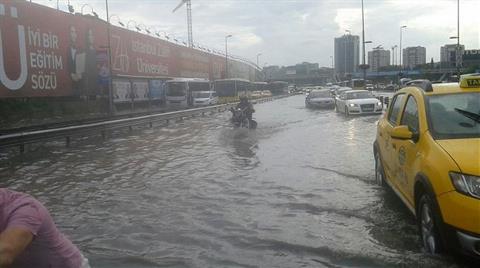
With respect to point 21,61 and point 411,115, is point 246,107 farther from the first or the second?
point 21,61

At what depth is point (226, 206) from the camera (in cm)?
802

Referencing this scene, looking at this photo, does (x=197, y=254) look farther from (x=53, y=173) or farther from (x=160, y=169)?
(x=53, y=173)

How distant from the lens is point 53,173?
1187cm

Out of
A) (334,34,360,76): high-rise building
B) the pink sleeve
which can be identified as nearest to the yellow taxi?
the pink sleeve

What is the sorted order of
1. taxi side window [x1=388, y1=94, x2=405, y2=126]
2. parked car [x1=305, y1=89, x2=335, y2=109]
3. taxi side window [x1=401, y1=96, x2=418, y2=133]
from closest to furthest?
1. taxi side window [x1=401, y1=96, x2=418, y2=133]
2. taxi side window [x1=388, y1=94, x2=405, y2=126]
3. parked car [x1=305, y1=89, x2=335, y2=109]

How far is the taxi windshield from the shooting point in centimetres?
560

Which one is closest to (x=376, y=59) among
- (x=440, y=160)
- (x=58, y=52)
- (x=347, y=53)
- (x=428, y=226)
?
(x=347, y=53)

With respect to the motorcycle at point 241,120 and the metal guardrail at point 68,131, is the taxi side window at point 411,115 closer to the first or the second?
the metal guardrail at point 68,131

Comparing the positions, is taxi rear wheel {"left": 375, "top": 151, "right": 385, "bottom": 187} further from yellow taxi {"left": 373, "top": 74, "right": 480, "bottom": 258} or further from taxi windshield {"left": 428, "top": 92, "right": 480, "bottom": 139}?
taxi windshield {"left": 428, "top": 92, "right": 480, "bottom": 139}

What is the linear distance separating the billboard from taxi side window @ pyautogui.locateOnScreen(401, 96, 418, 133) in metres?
30.2

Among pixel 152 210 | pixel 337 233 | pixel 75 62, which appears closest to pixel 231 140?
pixel 152 210

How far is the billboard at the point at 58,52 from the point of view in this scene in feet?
110

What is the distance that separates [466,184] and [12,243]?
3700 mm

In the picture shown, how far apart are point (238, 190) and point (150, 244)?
3248 mm
